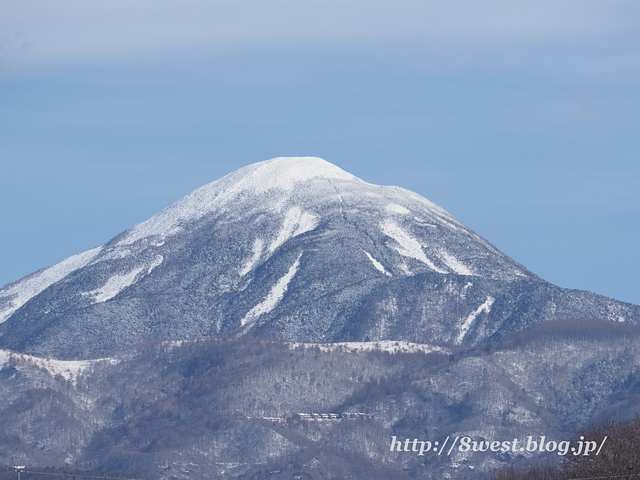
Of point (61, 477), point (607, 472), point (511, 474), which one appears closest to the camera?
point (607, 472)

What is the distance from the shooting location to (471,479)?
653 feet

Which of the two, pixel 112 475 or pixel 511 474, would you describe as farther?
pixel 112 475

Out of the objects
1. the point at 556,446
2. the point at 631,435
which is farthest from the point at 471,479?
the point at 631,435

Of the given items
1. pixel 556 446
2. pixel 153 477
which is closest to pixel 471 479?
pixel 556 446

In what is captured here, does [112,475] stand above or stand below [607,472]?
below

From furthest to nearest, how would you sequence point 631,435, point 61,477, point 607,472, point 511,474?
point 61,477 → point 511,474 → point 631,435 → point 607,472

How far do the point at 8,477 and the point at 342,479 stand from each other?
1857 inches

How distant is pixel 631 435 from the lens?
9206 centimetres

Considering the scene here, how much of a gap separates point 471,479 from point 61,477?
5814cm

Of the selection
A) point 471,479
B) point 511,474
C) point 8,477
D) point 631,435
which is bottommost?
point 471,479

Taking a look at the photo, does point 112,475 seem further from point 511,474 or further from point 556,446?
point 511,474

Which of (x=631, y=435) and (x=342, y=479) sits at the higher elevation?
(x=631, y=435)

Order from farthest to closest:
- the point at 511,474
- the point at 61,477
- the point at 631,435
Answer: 1. the point at 61,477
2. the point at 511,474
3. the point at 631,435

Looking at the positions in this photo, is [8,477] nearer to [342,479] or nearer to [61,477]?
[61,477]
